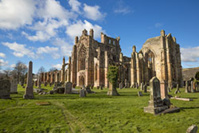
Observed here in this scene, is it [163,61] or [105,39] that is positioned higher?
[105,39]

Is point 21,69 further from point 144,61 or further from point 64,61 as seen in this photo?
point 144,61

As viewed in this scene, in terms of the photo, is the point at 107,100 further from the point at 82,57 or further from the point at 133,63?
the point at 82,57

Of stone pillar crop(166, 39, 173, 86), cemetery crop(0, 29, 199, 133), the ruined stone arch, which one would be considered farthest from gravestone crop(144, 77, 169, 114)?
the ruined stone arch

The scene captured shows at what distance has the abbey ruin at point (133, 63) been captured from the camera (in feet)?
87.9

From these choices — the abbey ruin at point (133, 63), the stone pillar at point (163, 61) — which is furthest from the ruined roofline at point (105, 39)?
the stone pillar at point (163, 61)

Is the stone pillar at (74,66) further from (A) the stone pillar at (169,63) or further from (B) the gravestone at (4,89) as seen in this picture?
(B) the gravestone at (4,89)

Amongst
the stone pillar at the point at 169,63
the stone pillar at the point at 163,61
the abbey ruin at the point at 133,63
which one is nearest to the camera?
the stone pillar at the point at 169,63

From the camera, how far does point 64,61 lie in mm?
40875

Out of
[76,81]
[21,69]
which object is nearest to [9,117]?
[76,81]

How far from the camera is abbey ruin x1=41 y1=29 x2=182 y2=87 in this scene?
2678cm

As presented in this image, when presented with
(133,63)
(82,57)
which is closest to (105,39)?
(82,57)

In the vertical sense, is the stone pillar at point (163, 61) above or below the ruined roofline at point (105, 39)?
below

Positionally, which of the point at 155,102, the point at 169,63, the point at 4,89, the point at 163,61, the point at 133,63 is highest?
the point at 163,61

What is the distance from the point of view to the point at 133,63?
2750 centimetres
